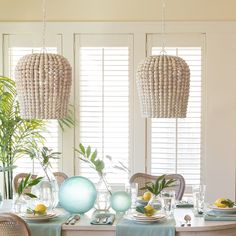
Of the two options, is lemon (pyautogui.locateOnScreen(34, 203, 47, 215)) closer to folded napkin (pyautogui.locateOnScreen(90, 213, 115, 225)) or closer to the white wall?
folded napkin (pyautogui.locateOnScreen(90, 213, 115, 225))

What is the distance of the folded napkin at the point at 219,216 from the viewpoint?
3209mm

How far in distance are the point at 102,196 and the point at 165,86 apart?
941mm

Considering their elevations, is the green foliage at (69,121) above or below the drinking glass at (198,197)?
above

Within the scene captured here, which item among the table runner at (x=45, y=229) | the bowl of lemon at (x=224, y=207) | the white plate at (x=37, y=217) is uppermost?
the bowl of lemon at (x=224, y=207)

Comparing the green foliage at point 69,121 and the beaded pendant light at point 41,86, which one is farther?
the green foliage at point 69,121

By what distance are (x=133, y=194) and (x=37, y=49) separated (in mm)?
2064

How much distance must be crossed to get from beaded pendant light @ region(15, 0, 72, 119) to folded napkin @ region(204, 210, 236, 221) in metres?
1.17

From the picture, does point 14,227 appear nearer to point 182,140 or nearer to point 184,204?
point 184,204

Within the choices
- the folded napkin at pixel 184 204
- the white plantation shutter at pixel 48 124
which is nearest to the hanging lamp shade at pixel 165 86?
the folded napkin at pixel 184 204

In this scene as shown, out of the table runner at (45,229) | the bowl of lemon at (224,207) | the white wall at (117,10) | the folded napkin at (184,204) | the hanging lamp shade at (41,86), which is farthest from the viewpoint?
the white wall at (117,10)

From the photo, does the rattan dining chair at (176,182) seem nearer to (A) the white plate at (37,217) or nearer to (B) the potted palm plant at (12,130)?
(B) the potted palm plant at (12,130)

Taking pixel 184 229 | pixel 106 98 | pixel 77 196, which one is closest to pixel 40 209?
pixel 77 196

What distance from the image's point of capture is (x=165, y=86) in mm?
3053

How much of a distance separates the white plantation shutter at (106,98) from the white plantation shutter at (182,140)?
0.27 metres
